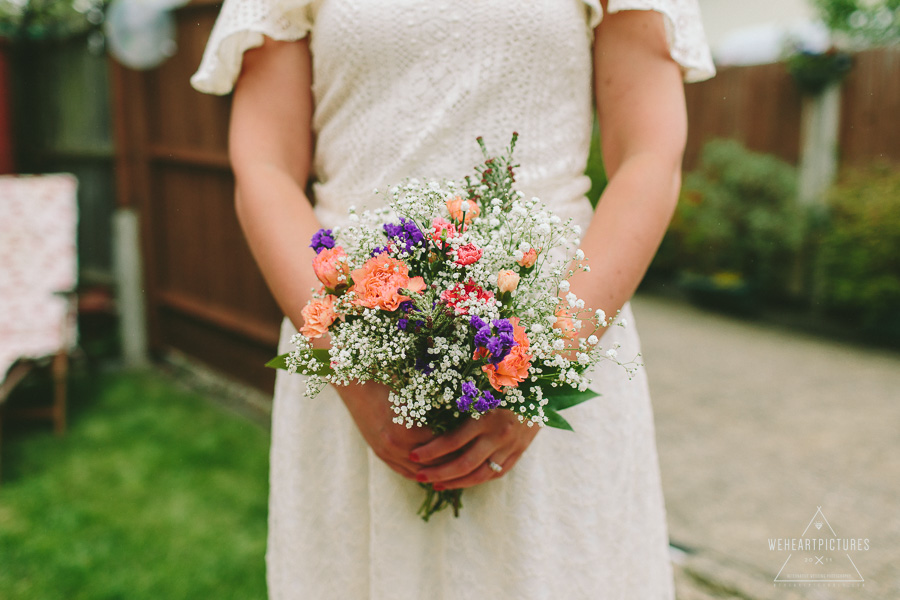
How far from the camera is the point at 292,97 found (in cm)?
123

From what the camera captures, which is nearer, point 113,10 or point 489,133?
point 489,133

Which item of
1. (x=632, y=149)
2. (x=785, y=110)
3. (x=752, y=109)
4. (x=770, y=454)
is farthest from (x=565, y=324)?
(x=752, y=109)

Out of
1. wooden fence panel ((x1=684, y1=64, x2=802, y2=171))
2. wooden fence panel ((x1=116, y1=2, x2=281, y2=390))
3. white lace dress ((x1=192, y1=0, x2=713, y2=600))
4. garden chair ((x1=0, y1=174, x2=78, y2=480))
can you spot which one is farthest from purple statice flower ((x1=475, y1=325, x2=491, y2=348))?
wooden fence panel ((x1=684, y1=64, x2=802, y2=171))

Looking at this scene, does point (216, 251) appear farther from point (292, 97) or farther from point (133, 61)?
point (292, 97)

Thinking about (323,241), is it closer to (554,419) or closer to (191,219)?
(554,419)

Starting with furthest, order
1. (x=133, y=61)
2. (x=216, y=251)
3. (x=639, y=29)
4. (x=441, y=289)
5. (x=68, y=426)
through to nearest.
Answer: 1. (x=133, y=61)
2. (x=216, y=251)
3. (x=68, y=426)
4. (x=639, y=29)
5. (x=441, y=289)

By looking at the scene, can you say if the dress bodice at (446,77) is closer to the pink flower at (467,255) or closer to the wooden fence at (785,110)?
the pink flower at (467,255)

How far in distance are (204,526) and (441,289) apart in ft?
8.37

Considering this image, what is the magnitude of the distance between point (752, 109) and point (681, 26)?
24.6 ft

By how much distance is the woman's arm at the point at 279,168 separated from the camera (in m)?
1.11

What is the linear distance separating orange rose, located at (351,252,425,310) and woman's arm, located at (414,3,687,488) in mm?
285

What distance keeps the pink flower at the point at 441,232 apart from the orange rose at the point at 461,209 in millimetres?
27

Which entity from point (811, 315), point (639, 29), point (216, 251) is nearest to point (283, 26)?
point (639, 29)

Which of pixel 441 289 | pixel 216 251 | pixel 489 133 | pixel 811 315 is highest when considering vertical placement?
pixel 489 133
